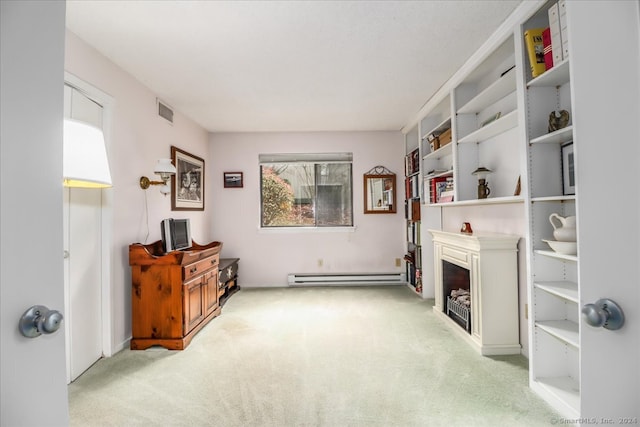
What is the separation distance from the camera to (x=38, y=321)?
60cm

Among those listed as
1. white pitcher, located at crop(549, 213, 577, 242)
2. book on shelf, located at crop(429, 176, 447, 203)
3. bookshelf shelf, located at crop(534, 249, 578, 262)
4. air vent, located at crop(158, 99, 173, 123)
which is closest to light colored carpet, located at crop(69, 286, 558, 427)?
bookshelf shelf, located at crop(534, 249, 578, 262)

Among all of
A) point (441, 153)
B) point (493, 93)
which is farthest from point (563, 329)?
point (441, 153)

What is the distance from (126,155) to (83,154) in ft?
6.09

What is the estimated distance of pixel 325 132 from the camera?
5.02 m

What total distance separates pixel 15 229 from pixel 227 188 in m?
4.58

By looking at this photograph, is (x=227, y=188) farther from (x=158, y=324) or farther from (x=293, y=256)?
(x=158, y=324)

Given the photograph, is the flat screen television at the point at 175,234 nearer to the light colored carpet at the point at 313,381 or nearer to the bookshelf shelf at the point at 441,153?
the light colored carpet at the point at 313,381

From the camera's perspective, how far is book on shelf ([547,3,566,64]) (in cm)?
172

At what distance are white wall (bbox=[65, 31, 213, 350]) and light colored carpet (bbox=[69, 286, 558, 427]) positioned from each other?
0.60 meters

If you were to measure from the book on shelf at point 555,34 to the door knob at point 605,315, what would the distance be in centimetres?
173

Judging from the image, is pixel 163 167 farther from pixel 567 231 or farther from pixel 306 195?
pixel 567 231

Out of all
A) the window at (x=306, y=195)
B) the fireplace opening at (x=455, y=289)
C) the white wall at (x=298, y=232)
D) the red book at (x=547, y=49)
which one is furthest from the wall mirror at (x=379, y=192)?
the red book at (x=547, y=49)

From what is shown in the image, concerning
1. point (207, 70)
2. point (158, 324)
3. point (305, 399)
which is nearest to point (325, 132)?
point (207, 70)

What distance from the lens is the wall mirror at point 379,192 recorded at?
5.00m
